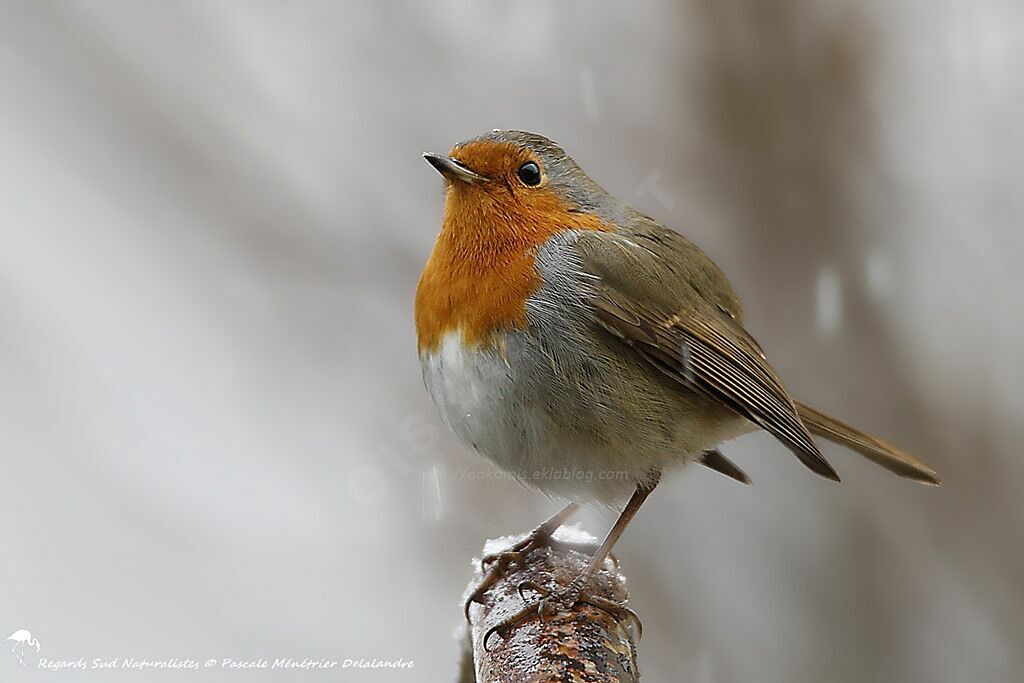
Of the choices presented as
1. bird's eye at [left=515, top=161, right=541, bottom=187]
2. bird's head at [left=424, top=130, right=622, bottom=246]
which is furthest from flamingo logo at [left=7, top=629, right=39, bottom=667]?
bird's eye at [left=515, top=161, right=541, bottom=187]

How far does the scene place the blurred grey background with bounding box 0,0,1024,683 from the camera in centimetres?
353

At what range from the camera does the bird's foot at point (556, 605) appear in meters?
1.89

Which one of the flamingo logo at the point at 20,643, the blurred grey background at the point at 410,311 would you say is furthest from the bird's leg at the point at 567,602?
the flamingo logo at the point at 20,643

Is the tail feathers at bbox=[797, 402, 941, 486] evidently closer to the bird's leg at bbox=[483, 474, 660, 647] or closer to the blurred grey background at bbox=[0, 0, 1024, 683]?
the blurred grey background at bbox=[0, 0, 1024, 683]

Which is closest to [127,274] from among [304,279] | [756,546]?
[304,279]

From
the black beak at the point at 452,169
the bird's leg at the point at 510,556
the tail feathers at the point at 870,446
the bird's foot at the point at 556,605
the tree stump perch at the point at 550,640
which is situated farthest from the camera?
the tail feathers at the point at 870,446

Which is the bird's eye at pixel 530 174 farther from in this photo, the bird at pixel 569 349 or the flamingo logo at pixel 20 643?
the flamingo logo at pixel 20 643

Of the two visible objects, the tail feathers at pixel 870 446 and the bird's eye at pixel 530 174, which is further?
the tail feathers at pixel 870 446

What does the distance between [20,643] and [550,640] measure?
8.26 feet

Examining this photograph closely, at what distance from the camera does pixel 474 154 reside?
8.30ft

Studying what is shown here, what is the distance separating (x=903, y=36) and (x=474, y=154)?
1.88 meters

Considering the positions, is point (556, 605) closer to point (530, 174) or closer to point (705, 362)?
point (705, 362)

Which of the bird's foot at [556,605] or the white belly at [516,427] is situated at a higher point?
the white belly at [516,427]

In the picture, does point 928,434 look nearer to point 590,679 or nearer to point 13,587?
point 590,679
